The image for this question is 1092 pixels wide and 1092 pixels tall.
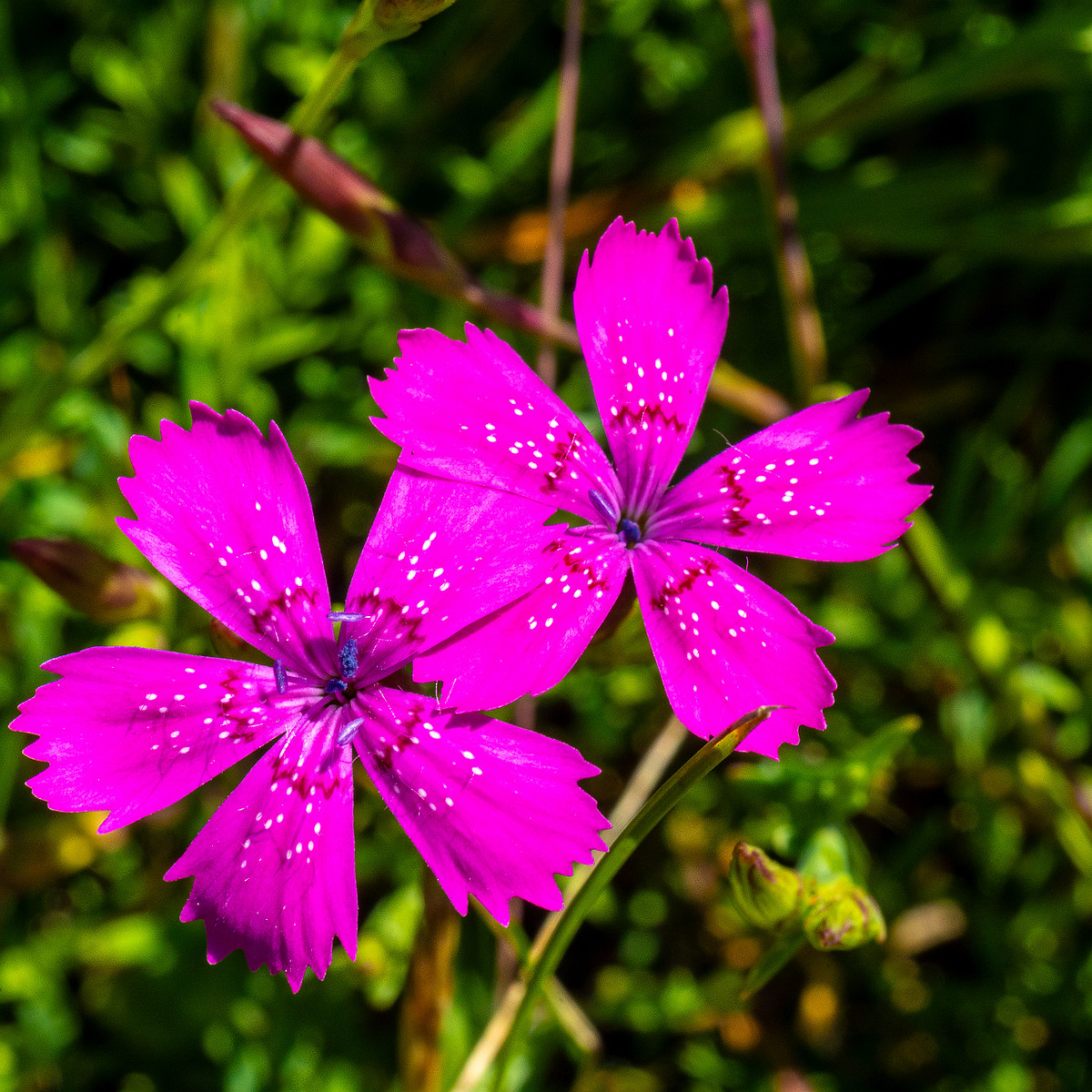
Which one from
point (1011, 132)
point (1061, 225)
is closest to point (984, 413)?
point (1061, 225)

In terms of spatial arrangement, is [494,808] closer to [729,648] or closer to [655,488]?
[729,648]

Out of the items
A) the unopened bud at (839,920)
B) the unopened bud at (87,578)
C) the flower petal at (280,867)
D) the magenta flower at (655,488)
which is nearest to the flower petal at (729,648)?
the magenta flower at (655,488)

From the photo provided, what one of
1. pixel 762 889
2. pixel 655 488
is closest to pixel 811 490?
pixel 655 488

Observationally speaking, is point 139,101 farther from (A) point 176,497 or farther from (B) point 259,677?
(B) point 259,677

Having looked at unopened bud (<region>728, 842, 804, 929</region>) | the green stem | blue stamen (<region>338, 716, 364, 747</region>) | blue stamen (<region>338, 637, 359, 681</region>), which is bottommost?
unopened bud (<region>728, 842, 804, 929</region>)

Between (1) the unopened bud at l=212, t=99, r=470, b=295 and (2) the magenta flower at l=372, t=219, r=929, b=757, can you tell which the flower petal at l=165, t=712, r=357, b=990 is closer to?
(2) the magenta flower at l=372, t=219, r=929, b=757

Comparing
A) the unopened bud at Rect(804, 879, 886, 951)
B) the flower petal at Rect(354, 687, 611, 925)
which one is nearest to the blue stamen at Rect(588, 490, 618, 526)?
the flower petal at Rect(354, 687, 611, 925)

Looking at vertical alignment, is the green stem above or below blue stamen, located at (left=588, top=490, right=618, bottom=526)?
below
